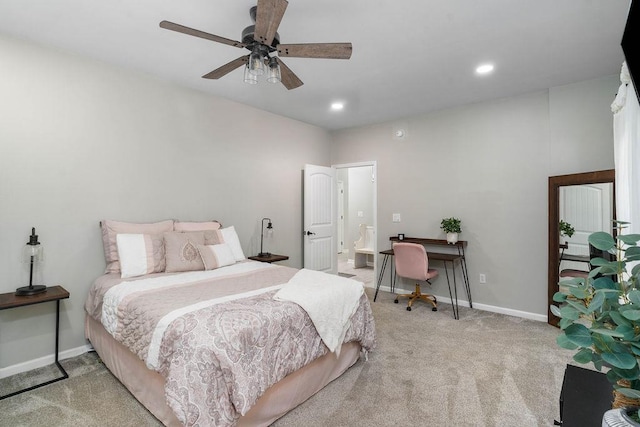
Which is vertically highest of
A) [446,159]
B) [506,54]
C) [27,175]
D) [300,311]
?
[506,54]

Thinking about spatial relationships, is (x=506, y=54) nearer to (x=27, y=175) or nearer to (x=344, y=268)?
(x=27, y=175)

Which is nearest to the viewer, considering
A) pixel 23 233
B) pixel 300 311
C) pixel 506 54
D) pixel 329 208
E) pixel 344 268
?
pixel 300 311

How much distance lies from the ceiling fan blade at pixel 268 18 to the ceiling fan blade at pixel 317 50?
11 centimetres

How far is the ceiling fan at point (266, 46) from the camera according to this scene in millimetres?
1725

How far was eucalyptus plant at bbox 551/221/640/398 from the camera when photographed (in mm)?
722

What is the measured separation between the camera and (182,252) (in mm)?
2957

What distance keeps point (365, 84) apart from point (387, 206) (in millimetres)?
2026

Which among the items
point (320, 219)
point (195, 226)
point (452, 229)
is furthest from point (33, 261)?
point (452, 229)

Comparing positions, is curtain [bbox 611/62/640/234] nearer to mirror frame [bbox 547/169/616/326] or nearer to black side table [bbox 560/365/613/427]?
black side table [bbox 560/365/613/427]

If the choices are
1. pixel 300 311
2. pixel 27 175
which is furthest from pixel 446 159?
pixel 27 175

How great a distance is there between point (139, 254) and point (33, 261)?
0.76 m

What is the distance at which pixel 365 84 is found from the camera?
11.2 ft

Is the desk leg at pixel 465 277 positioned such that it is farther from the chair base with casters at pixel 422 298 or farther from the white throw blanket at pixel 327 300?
the white throw blanket at pixel 327 300

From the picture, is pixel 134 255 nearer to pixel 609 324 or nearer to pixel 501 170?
pixel 609 324
